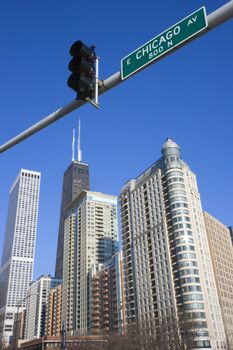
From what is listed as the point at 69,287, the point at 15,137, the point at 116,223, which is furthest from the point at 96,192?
the point at 15,137

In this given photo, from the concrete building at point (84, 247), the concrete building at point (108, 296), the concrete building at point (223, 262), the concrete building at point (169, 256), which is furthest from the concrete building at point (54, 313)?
the concrete building at point (223, 262)

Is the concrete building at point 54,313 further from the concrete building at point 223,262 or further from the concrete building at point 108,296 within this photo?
the concrete building at point 223,262

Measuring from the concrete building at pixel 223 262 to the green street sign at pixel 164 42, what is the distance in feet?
340

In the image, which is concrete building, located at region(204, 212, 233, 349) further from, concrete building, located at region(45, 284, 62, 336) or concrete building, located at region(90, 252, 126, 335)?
concrete building, located at region(45, 284, 62, 336)

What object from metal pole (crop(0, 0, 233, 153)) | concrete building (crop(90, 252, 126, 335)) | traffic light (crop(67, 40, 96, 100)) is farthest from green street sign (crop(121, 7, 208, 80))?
concrete building (crop(90, 252, 126, 335))

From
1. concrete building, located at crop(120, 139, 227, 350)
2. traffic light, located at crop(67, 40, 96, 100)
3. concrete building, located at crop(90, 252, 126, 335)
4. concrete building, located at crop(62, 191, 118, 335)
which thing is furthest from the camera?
concrete building, located at crop(62, 191, 118, 335)

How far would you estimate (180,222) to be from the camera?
95.2 m

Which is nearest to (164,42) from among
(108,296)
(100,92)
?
(100,92)

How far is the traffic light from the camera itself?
293 inches

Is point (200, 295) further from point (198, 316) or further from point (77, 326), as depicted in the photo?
point (77, 326)

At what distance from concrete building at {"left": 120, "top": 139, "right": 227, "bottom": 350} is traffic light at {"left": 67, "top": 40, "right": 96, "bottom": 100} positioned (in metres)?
72.5

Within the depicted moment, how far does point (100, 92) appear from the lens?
26.5 ft

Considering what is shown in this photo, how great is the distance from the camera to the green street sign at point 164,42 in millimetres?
7293

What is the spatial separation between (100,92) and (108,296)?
126704 mm
